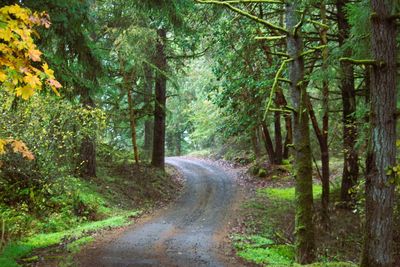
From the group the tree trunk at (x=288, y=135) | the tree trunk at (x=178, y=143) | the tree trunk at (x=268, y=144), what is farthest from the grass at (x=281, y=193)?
the tree trunk at (x=178, y=143)

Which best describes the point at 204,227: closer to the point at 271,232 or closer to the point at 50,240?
the point at 271,232

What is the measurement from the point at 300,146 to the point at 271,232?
5346mm

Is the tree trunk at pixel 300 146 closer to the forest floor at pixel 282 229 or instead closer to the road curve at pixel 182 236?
the forest floor at pixel 282 229

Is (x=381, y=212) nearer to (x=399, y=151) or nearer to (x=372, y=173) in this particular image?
Answer: (x=372, y=173)

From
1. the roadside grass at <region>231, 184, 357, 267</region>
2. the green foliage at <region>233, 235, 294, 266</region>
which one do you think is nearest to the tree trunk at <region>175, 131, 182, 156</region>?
the roadside grass at <region>231, 184, 357, 267</region>

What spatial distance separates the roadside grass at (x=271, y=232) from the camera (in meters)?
9.06

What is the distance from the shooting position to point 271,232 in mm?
12609

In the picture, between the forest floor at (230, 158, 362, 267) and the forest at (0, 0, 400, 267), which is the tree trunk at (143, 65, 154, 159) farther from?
the forest floor at (230, 158, 362, 267)

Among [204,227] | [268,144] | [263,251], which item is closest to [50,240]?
[204,227]

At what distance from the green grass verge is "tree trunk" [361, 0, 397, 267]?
6.21 m

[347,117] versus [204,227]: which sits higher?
[347,117]

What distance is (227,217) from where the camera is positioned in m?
14.3

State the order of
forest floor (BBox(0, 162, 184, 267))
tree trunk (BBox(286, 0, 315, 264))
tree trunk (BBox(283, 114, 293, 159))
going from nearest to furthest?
tree trunk (BBox(286, 0, 315, 264)) → forest floor (BBox(0, 162, 184, 267)) → tree trunk (BBox(283, 114, 293, 159))

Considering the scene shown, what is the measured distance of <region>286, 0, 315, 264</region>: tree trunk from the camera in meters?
7.92
